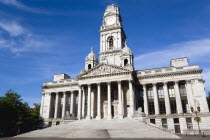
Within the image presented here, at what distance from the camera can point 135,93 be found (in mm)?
45812

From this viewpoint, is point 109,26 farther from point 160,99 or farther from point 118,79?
point 160,99

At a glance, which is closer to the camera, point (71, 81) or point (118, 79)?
point (118, 79)

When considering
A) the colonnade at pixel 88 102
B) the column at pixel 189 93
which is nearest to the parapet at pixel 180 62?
the column at pixel 189 93

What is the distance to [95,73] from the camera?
45.5 meters

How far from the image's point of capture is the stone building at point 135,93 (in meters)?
40.7

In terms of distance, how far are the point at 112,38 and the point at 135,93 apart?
68.0ft

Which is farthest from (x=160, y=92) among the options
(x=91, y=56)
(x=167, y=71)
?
(x=91, y=56)

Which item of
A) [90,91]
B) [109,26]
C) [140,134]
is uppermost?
[109,26]

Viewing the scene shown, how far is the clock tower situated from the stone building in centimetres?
42

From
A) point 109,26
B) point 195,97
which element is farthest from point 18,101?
point 195,97

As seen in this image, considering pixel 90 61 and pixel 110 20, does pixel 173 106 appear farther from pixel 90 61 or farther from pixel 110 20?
pixel 110 20

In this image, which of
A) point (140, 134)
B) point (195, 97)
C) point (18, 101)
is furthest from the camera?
point (18, 101)

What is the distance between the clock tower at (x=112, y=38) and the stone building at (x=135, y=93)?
0.42 meters

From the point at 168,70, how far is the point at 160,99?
7.75 meters
